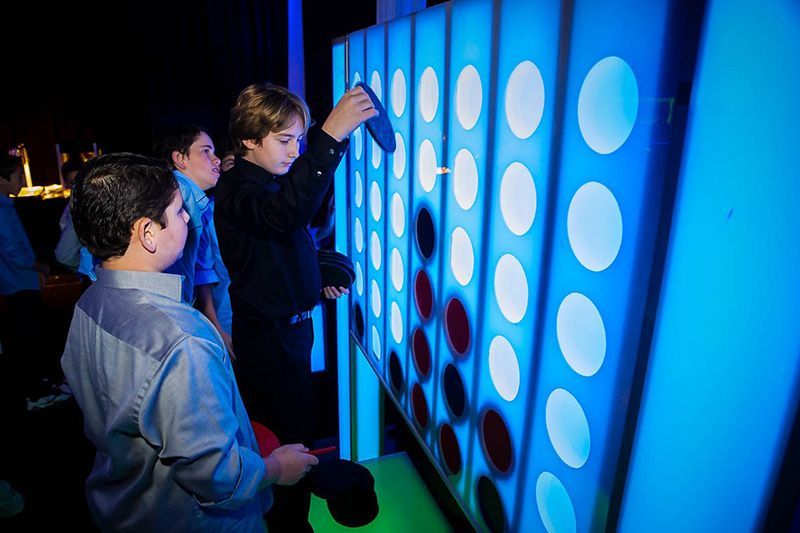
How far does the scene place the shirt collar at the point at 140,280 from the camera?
34.1 inches

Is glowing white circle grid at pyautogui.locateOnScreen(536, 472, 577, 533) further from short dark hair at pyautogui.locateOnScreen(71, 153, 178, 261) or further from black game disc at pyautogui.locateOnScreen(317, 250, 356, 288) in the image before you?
black game disc at pyautogui.locateOnScreen(317, 250, 356, 288)

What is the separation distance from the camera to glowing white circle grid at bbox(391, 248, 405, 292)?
1.23m

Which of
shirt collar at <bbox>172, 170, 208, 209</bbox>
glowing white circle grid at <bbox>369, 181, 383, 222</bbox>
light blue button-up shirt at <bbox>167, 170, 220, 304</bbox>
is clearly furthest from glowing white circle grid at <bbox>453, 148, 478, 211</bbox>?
shirt collar at <bbox>172, 170, 208, 209</bbox>

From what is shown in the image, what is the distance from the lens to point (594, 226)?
0.57 m

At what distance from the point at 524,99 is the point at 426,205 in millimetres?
390

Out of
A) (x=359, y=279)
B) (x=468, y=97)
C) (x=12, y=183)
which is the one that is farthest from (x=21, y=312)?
(x=468, y=97)

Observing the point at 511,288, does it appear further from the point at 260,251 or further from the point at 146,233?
the point at 260,251

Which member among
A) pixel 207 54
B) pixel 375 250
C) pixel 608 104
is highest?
pixel 207 54

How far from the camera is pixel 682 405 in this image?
0.49 meters

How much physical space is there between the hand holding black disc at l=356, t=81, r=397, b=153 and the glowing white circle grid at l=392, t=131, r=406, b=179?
0.02 meters

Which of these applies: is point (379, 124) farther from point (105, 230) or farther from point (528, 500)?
point (528, 500)

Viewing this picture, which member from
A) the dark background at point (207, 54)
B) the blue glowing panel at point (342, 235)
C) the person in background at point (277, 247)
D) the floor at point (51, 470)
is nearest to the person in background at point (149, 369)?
the person in background at point (277, 247)

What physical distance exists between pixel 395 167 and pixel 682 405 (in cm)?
86

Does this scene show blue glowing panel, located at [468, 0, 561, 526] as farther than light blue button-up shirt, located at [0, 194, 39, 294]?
No
